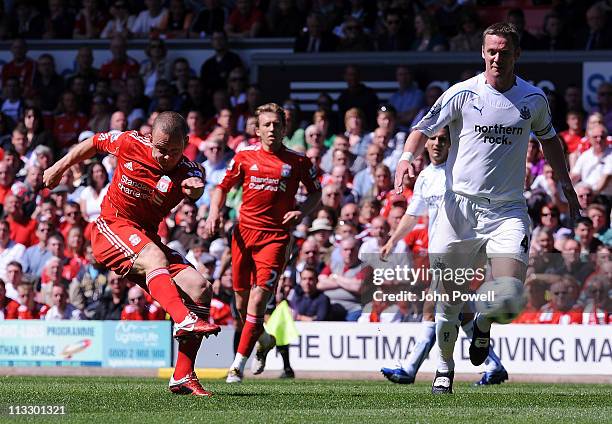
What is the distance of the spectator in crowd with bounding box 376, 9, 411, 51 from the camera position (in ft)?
63.8

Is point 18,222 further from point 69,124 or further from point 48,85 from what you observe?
point 48,85

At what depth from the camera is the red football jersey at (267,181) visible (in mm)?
12508

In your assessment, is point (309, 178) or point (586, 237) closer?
point (309, 178)

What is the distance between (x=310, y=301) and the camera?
15305 millimetres

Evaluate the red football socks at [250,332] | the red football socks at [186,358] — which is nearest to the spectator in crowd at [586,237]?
the red football socks at [250,332]

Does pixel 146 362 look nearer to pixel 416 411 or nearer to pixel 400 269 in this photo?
pixel 400 269

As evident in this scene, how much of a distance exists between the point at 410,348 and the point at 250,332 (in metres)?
2.88

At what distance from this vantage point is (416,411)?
8.23 metres

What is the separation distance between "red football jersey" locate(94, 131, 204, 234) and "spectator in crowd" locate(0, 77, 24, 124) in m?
11.7

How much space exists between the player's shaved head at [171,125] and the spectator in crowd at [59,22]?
535 inches

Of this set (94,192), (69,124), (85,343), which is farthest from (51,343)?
(69,124)

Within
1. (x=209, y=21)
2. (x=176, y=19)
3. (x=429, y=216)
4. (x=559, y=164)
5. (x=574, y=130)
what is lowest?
(x=429, y=216)

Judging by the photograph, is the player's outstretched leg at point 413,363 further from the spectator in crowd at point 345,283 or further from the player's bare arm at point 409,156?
the spectator in crowd at point 345,283

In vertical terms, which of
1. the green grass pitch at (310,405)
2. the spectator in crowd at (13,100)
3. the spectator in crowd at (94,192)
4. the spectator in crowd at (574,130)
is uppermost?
the spectator in crowd at (13,100)
